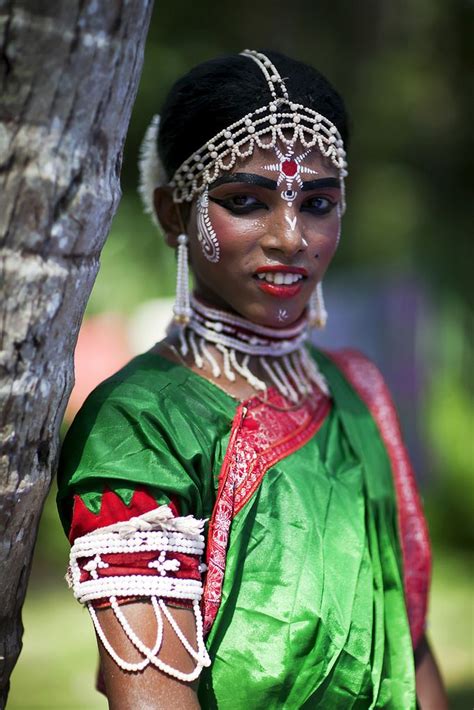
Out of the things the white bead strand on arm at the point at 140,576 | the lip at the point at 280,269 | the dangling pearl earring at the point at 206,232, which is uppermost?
the dangling pearl earring at the point at 206,232

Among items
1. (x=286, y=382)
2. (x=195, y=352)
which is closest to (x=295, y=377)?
(x=286, y=382)

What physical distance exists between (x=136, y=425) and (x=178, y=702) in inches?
22.4

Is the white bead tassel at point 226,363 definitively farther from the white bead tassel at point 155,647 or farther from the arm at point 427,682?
the arm at point 427,682

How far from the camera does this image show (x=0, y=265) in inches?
70.2

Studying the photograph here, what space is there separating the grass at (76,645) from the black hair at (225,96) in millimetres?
3548

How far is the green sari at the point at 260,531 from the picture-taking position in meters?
2.08

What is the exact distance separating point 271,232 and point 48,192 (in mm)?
650

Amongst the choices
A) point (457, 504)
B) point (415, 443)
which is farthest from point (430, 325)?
point (457, 504)

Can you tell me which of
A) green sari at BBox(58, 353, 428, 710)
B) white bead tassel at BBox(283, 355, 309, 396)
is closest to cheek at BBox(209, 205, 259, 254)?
green sari at BBox(58, 353, 428, 710)

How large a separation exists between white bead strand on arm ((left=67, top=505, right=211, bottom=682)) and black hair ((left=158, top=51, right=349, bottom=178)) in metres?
0.93

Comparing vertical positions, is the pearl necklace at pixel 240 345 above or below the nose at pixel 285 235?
below

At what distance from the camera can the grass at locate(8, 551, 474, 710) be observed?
5.19 metres

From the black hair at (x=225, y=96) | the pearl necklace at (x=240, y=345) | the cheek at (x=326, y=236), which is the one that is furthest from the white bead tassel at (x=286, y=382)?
the black hair at (x=225, y=96)

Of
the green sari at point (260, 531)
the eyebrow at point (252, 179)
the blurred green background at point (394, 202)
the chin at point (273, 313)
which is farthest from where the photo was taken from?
the blurred green background at point (394, 202)
